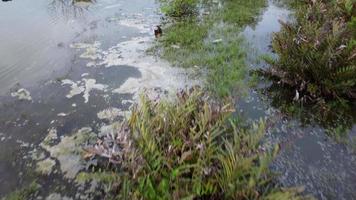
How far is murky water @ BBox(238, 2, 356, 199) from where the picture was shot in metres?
3.34

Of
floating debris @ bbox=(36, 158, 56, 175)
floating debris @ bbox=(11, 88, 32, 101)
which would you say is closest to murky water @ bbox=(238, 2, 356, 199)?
floating debris @ bbox=(36, 158, 56, 175)

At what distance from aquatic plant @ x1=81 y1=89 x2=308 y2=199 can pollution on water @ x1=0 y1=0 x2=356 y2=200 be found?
1 centimetres

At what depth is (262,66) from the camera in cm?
536

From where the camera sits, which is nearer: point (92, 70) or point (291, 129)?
point (291, 129)

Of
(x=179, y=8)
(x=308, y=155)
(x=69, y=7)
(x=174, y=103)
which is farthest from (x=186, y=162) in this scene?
(x=69, y=7)

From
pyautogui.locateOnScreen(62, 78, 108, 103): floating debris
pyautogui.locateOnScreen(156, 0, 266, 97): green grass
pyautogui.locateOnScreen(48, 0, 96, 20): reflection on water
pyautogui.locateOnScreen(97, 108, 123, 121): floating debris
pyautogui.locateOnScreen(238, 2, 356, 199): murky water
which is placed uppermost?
pyautogui.locateOnScreen(48, 0, 96, 20): reflection on water

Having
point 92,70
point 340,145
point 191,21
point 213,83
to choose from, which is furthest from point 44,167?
point 191,21

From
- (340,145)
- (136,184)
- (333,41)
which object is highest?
(333,41)

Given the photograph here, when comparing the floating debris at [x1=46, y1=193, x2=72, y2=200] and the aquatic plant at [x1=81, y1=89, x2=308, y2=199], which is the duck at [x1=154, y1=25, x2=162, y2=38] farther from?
the floating debris at [x1=46, y1=193, x2=72, y2=200]

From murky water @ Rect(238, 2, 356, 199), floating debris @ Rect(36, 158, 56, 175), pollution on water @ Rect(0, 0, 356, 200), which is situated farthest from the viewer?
floating debris @ Rect(36, 158, 56, 175)

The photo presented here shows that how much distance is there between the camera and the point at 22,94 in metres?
4.67

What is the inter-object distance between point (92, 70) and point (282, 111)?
103 inches

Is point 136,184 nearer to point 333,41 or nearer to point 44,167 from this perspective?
point 44,167

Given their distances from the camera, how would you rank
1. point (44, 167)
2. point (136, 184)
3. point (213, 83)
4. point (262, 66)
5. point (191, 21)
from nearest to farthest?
point (136, 184)
point (44, 167)
point (213, 83)
point (262, 66)
point (191, 21)
